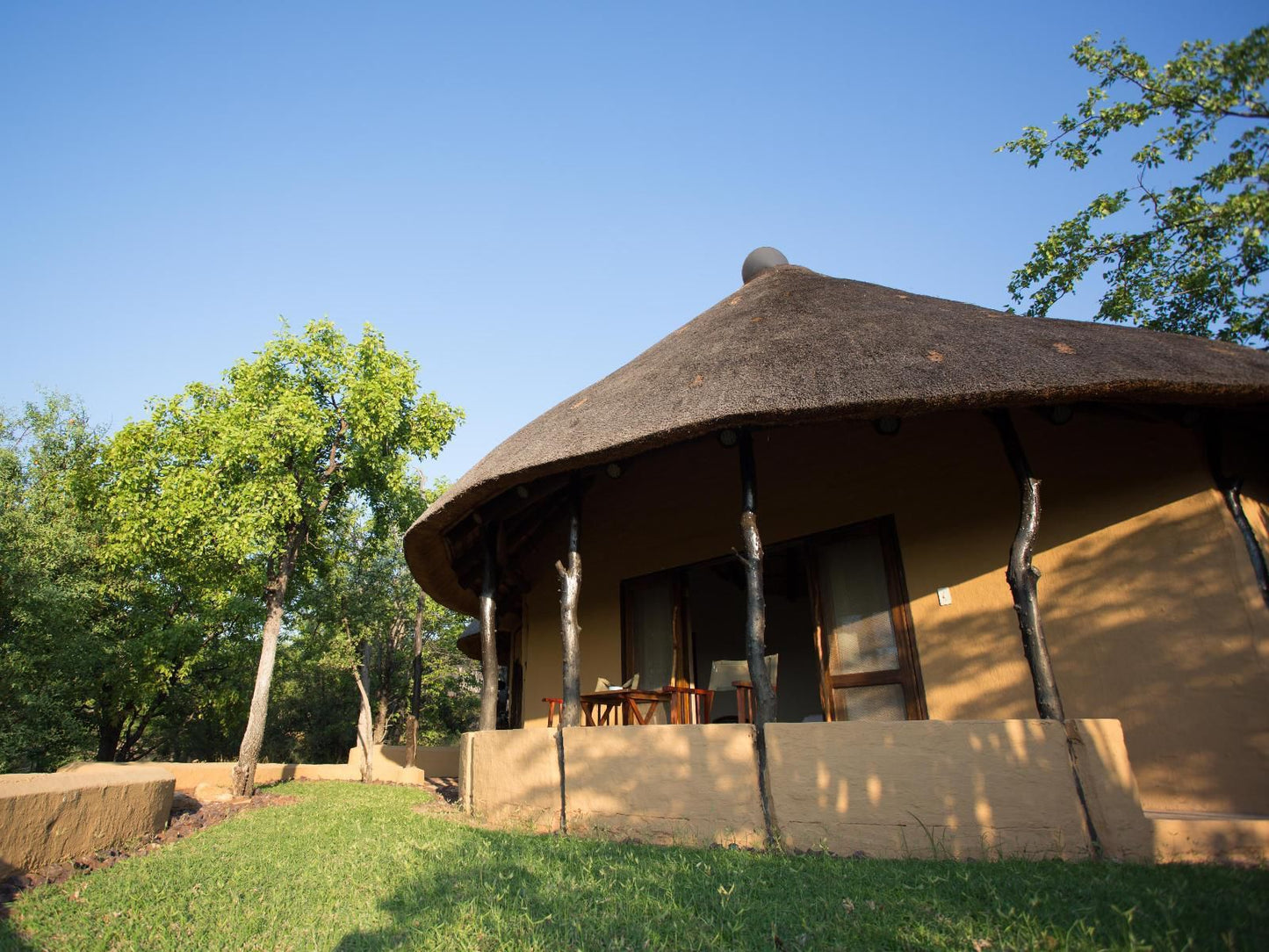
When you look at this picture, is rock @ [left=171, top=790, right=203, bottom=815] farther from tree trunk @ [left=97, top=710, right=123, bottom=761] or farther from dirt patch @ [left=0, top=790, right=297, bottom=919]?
tree trunk @ [left=97, top=710, right=123, bottom=761]

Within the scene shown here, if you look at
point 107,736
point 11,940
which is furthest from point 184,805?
point 107,736

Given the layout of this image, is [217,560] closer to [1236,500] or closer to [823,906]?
[823,906]

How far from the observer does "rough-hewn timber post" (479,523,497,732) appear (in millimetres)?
6520

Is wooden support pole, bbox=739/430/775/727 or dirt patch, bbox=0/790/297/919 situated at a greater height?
wooden support pole, bbox=739/430/775/727

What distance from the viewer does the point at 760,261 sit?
10891 millimetres

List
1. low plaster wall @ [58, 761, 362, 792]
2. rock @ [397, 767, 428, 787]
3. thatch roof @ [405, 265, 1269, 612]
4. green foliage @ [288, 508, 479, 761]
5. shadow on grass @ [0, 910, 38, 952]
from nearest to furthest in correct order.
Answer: shadow on grass @ [0, 910, 38, 952] → thatch roof @ [405, 265, 1269, 612] → low plaster wall @ [58, 761, 362, 792] → rock @ [397, 767, 428, 787] → green foliage @ [288, 508, 479, 761]

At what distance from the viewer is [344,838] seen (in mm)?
4984

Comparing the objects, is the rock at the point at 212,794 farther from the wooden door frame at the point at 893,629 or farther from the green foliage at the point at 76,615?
→ the wooden door frame at the point at 893,629

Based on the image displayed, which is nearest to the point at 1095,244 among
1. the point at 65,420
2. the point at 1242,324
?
the point at 1242,324

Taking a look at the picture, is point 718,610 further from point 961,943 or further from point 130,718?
point 130,718

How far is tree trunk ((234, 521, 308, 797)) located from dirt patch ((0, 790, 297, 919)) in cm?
32

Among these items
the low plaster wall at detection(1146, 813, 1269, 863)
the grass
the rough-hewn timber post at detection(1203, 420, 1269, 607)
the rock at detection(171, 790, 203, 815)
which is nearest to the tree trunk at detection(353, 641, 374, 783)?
the rock at detection(171, 790, 203, 815)

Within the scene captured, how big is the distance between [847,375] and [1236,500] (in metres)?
2.66

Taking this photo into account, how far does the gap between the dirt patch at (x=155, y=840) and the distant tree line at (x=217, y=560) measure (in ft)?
3.27
